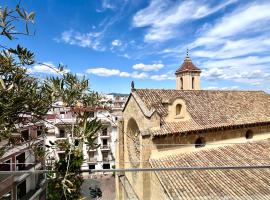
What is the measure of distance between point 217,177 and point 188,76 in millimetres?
15973

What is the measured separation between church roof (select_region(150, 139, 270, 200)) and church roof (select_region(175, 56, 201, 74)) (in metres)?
12.9

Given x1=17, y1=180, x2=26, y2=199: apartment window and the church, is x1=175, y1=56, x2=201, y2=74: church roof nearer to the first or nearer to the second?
the church

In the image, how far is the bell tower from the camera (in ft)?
85.8

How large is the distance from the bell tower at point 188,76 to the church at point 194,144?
7.82 m

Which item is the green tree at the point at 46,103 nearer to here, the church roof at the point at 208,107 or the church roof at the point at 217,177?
the church roof at the point at 217,177

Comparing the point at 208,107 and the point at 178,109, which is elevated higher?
the point at 208,107

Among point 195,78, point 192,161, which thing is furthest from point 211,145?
point 195,78

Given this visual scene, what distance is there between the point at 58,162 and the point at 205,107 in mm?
14842

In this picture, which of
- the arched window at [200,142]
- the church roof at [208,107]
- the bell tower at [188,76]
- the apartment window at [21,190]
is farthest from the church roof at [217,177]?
the bell tower at [188,76]

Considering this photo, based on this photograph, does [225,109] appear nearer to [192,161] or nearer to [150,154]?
[192,161]

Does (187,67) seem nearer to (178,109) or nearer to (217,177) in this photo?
(178,109)

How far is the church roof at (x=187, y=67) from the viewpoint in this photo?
85.9 ft

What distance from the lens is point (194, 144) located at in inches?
543

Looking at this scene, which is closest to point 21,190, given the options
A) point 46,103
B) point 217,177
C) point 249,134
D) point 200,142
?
point 200,142
